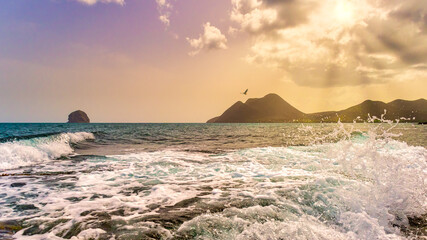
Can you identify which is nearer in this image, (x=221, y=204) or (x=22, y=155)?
(x=221, y=204)

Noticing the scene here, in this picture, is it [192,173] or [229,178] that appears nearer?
[229,178]

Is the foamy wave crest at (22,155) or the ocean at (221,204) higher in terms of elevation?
the foamy wave crest at (22,155)

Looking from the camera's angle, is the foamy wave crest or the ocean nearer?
the ocean

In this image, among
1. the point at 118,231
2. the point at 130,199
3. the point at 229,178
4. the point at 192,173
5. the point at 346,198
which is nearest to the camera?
the point at 118,231

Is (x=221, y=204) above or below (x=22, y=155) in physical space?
below

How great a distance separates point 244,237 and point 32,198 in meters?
6.64

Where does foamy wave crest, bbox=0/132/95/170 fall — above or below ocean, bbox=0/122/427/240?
above

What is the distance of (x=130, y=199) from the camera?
708cm

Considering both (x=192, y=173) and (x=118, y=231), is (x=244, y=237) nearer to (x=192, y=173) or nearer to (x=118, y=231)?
(x=118, y=231)

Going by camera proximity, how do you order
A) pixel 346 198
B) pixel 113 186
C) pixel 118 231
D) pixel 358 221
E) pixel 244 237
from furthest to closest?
→ pixel 113 186 → pixel 346 198 → pixel 358 221 → pixel 118 231 → pixel 244 237

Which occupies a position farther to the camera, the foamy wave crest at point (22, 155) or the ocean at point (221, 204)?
the foamy wave crest at point (22, 155)

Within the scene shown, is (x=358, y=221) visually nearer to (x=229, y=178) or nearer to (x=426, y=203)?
(x=426, y=203)

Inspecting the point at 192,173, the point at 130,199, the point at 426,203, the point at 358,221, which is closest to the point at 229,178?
the point at 192,173

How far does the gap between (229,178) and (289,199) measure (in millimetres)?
3286
